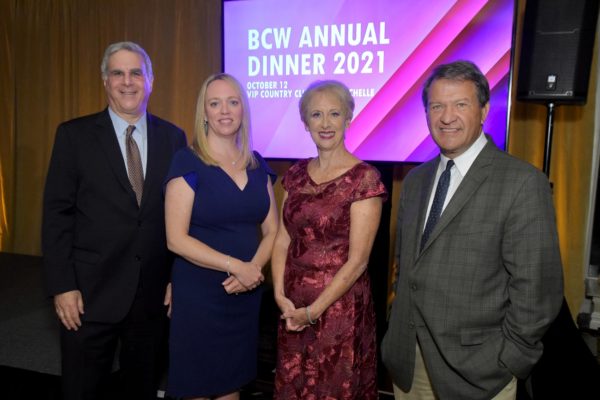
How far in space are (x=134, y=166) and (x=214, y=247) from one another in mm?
479

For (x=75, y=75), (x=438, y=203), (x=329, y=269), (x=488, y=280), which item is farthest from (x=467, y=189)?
(x=75, y=75)

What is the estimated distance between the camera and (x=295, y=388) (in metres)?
2.02

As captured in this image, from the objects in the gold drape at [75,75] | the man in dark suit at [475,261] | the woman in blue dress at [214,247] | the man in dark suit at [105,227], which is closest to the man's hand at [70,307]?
the man in dark suit at [105,227]

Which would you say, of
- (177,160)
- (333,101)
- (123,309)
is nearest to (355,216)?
(333,101)

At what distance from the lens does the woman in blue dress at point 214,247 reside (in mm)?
2068

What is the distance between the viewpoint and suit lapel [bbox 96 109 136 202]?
2070 mm

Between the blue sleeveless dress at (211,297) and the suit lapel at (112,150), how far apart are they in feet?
0.63

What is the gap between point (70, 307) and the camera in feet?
6.70

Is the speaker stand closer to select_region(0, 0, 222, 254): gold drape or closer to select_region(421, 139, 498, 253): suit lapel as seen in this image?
select_region(421, 139, 498, 253): suit lapel

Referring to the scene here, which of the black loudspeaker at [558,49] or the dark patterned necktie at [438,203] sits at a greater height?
the black loudspeaker at [558,49]

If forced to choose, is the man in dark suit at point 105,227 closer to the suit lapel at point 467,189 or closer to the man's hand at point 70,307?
the man's hand at point 70,307

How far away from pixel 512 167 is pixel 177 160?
1277 millimetres

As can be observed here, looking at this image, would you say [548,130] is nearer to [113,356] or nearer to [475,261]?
[475,261]

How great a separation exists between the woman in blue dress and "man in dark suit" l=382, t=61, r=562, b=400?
0.74m
